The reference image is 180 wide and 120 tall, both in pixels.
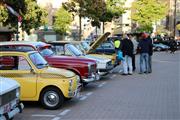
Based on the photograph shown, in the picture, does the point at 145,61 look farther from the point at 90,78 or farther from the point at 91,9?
the point at 91,9

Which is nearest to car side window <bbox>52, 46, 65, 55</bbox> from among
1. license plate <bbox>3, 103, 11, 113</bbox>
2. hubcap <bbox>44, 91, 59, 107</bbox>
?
hubcap <bbox>44, 91, 59, 107</bbox>

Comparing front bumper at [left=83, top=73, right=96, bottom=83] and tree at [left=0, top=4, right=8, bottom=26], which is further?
tree at [left=0, top=4, right=8, bottom=26]

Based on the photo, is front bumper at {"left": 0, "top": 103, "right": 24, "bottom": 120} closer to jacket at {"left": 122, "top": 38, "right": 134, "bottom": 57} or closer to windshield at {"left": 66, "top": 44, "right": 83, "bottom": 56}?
windshield at {"left": 66, "top": 44, "right": 83, "bottom": 56}

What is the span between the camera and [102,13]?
4556 cm

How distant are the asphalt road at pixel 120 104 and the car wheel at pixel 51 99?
6.2 inches

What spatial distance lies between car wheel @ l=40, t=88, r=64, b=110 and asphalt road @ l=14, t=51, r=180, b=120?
0.51 feet

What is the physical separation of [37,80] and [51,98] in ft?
1.85

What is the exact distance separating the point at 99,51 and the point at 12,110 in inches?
553

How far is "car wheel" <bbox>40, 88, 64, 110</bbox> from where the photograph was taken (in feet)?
39.1

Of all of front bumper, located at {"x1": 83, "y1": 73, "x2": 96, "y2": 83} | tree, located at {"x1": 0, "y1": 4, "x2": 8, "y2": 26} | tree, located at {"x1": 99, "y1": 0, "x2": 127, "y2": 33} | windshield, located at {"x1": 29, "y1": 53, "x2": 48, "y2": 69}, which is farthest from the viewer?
tree, located at {"x1": 99, "y1": 0, "x2": 127, "y2": 33}

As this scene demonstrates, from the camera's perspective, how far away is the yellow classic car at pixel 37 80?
38.8ft

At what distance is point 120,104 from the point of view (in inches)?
508

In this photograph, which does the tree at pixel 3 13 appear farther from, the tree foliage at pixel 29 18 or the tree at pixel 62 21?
the tree at pixel 62 21

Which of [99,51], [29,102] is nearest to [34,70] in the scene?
[29,102]
